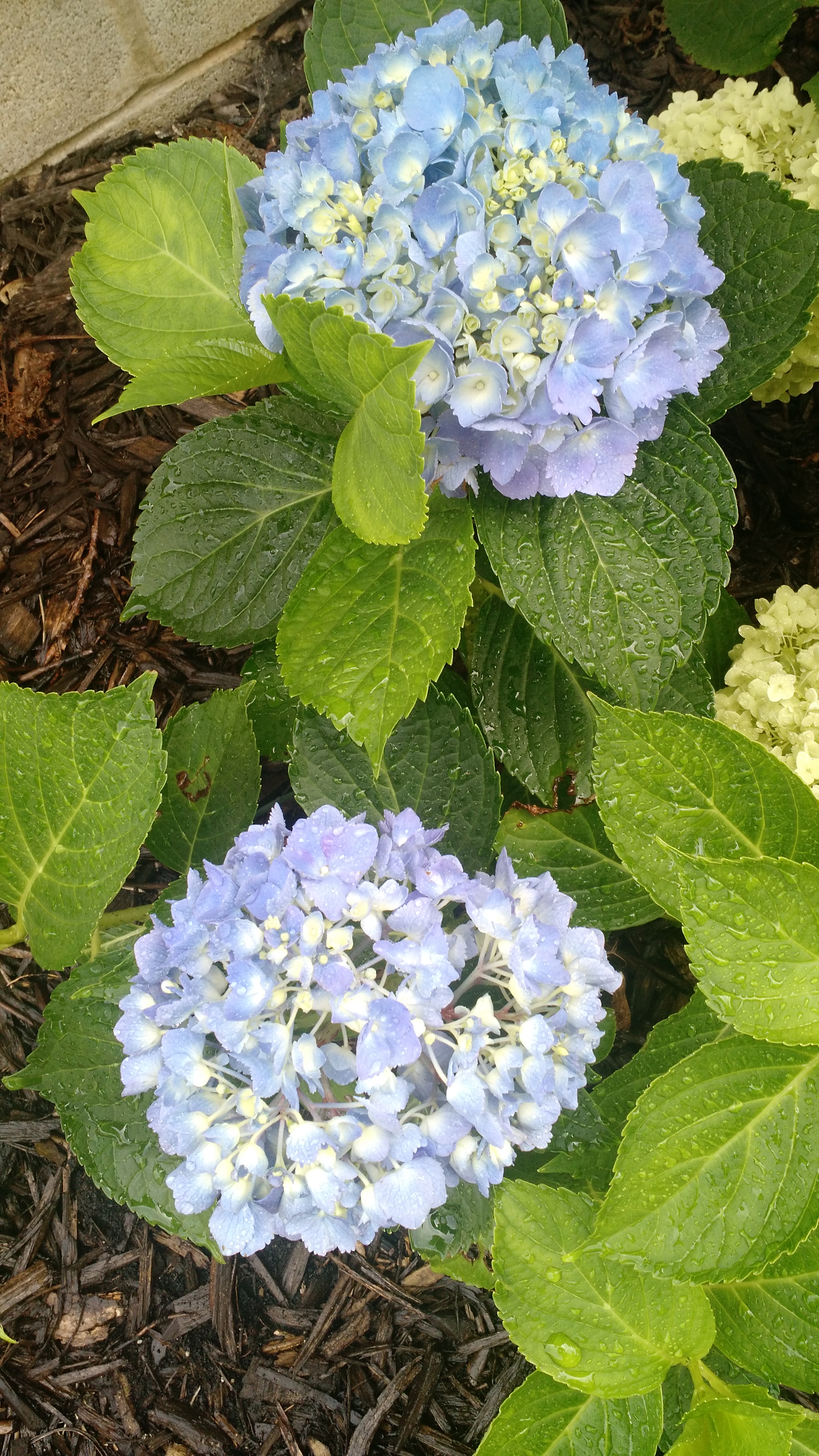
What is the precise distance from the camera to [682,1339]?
1130 mm

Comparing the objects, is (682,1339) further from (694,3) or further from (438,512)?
(694,3)

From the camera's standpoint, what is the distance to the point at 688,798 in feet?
3.83

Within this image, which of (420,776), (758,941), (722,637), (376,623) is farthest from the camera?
(722,637)

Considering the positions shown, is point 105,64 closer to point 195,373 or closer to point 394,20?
point 394,20

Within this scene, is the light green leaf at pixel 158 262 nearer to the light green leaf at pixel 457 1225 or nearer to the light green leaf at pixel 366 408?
the light green leaf at pixel 366 408

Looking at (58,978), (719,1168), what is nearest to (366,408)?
(719,1168)

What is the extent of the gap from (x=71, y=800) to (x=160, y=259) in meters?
0.71

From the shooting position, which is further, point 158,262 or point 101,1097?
point 158,262

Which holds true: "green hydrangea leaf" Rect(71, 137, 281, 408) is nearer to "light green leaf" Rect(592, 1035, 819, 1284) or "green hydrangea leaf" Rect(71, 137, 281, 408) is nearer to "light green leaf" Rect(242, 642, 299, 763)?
"light green leaf" Rect(242, 642, 299, 763)

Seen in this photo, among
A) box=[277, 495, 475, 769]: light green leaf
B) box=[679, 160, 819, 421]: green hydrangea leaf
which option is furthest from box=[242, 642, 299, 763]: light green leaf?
box=[679, 160, 819, 421]: green hydrangea leaf

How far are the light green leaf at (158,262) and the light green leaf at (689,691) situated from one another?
0.72 meters

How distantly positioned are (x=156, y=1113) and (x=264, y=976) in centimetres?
22

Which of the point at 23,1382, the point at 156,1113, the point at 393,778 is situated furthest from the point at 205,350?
the point at 23,1382

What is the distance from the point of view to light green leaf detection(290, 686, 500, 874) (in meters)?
1.33
